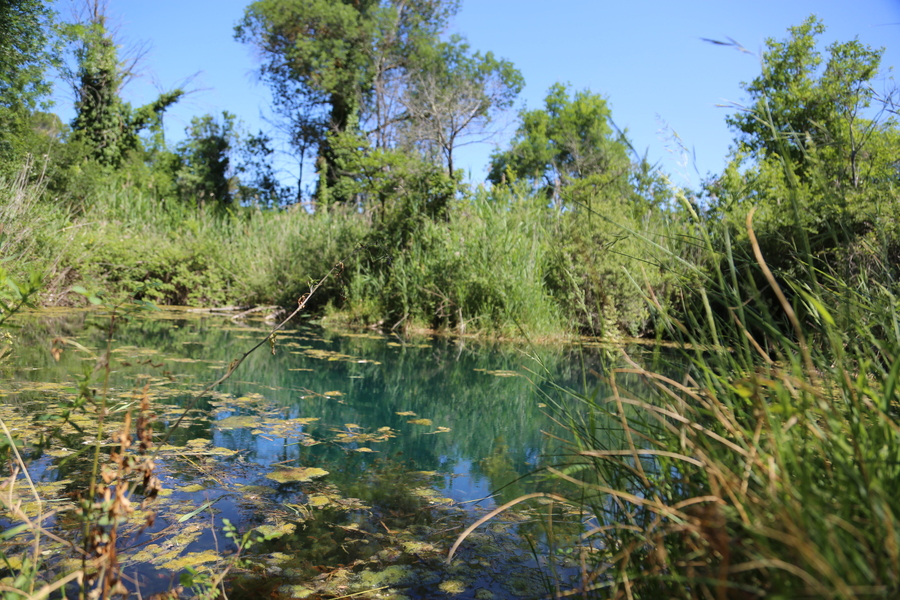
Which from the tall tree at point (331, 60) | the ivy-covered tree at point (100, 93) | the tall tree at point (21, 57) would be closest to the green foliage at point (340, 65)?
the tall tree at point (331, 60)

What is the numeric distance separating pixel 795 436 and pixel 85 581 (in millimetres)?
1233

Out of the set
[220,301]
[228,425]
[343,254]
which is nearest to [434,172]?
[343,254]

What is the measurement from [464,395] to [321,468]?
2069mm

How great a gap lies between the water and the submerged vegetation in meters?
0.02

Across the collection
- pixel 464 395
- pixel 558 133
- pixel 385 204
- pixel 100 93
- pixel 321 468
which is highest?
pixel 558 133

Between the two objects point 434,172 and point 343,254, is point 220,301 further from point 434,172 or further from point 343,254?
point 434,172

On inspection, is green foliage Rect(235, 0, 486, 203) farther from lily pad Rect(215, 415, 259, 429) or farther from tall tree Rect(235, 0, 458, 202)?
lily pad Rect(215, 415, 259, 429)

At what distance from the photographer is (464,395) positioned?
4.68 m

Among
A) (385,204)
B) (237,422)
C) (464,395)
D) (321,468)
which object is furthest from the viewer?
(385,204)

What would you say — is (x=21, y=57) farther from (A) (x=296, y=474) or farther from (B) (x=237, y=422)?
(A) (x=296, y=474)

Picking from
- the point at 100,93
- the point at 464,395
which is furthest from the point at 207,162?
the point at 464,395

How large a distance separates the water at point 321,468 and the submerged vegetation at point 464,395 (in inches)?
0.7

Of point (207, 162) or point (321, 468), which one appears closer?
point (321, 468)

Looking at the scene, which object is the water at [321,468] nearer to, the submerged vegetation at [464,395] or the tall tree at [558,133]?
the submerged vegetation at [464,395]
